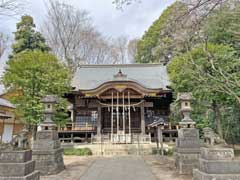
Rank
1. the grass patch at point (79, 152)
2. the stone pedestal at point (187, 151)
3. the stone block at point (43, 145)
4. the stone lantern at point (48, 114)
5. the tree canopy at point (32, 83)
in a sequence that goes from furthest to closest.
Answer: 1. the grass patch at point (79, 152)
2. the tree canopy at point (32, 83)
3. the stone lantern at point (48, 114)
4. the stone block at point (43, 145)
5. the stone pedestal at point (187, 151)

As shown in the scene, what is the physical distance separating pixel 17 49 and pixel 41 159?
825 inches

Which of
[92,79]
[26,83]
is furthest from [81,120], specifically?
[26,83]

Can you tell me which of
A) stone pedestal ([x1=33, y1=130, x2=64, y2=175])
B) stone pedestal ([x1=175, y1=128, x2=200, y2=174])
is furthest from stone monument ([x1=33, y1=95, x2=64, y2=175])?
stone pedestal ([x1=175, y1=128, x2=200, y2=174])

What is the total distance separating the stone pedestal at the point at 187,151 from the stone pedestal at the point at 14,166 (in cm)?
450

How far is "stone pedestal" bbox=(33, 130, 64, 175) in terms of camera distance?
7.45 metres

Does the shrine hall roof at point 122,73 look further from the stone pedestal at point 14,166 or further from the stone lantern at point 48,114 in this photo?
the stone pedestal at point 14,166

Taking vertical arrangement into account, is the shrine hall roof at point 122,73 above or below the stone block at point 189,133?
above

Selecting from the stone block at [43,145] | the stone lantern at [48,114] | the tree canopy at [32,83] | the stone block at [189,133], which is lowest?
the stone block at [43,145]

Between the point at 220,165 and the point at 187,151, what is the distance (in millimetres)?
2599

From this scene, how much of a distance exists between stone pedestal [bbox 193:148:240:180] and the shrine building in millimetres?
10846

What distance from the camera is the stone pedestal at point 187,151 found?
728cm

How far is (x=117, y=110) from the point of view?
16.8 meters

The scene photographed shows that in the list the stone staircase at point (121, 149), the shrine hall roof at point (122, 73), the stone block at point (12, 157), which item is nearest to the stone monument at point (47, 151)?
the stone block at point (12, 157)

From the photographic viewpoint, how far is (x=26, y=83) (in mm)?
12773
